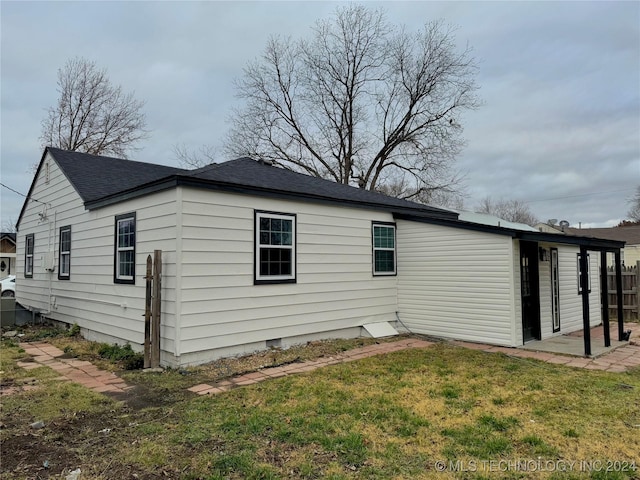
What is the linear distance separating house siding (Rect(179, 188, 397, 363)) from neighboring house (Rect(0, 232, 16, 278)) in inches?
920

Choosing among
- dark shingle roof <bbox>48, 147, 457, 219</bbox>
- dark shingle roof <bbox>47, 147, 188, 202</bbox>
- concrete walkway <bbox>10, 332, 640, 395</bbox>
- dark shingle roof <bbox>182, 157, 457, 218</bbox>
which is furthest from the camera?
dark shingle roof <bbox>47, 147, 188, 202</bbox>

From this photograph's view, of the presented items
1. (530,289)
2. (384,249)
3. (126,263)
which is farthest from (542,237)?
(126,263)

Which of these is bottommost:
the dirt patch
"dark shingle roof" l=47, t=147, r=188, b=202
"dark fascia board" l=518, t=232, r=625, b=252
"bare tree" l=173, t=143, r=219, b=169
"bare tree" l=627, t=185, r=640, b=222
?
the dirt patch

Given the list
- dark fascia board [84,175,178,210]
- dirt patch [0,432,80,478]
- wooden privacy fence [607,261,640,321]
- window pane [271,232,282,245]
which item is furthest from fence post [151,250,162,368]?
wooden privacy fence [607,261,640,321]

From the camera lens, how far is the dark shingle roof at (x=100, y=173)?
903 cm

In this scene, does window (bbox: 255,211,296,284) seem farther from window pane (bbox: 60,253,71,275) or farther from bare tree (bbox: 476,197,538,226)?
bare tree (bbox: 476,197,538,226)

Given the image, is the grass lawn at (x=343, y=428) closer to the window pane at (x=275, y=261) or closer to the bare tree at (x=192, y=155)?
the window pane at (x=275, y=261)

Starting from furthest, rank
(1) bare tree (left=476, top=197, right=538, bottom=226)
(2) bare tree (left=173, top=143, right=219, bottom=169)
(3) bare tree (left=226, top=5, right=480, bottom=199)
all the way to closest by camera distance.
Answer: (1) bare tree (left=476, top=197, right=538, bottom=226) < (2) bare tree (left=173, top=143, right=219, bottom=169) < (3) bare tree (left=226, top=5, right=480, bottom=199)

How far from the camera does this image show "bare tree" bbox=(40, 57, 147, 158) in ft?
80.5

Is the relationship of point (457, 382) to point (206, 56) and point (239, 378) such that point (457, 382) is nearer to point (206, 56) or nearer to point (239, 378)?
point (239, 378)

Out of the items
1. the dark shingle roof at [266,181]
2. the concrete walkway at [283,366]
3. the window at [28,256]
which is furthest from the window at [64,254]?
the dark shingle roof at [266,181]

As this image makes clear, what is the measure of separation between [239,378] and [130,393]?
1.37 meters

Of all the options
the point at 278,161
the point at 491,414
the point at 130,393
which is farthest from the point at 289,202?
the point at 278,161

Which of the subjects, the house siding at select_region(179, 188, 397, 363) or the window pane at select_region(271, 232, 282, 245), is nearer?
the house siding at select_region(179, 188, 397, 363)
